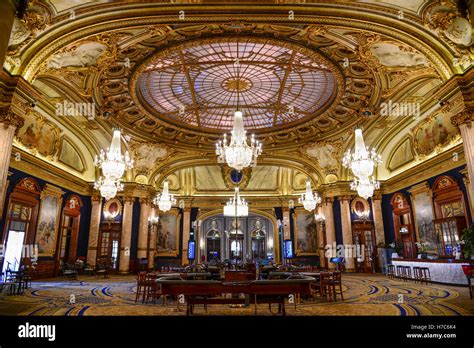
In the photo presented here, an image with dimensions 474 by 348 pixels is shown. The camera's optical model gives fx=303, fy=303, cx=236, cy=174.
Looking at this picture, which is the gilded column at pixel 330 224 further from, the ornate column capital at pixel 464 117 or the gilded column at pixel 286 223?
the ornate column capital at pixel 464 117

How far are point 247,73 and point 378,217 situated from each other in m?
9.89

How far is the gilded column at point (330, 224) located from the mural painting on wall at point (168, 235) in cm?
946

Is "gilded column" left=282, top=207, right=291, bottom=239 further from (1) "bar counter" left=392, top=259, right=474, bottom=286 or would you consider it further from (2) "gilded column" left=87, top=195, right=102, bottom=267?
(2) "gilded column" left=87, top=195, right=102, bottom=267

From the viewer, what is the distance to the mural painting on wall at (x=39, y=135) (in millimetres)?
10727

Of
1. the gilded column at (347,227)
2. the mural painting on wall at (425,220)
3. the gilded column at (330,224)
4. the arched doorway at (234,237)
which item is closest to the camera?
the mural painting on wall at (425,220)

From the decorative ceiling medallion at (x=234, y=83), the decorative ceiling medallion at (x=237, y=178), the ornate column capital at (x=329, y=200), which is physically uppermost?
the decorative ceiling medallion at (x=234, y=83)

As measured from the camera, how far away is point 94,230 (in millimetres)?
14992

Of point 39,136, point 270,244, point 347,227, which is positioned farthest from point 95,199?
point 270,244

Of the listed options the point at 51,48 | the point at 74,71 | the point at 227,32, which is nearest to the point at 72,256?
the point at 74,71

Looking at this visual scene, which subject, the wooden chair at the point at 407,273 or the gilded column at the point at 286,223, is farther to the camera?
the gilded column at the point at 286,223

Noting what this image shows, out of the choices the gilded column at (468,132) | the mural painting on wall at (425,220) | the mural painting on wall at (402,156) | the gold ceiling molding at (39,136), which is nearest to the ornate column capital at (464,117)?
the gilded column at (468,132)

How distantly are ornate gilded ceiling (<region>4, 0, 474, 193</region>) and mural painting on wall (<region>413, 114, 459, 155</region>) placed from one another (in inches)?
2.2

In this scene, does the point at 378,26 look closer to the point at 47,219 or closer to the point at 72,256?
the point at 47,219

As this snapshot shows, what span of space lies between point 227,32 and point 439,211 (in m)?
9.94
